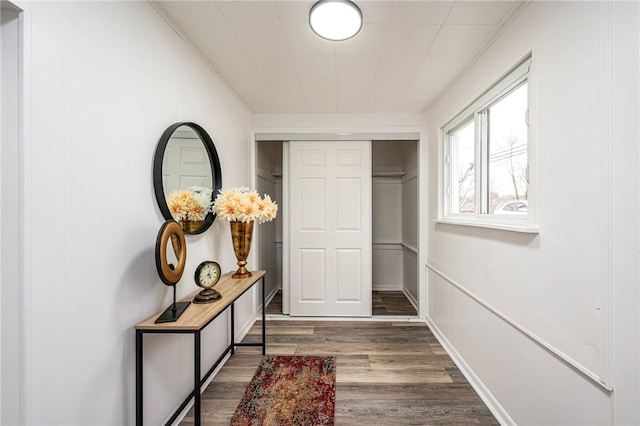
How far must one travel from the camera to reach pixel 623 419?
1.03 m

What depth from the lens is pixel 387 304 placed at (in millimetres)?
4043

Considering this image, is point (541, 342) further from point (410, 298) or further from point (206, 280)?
point (410, 298)

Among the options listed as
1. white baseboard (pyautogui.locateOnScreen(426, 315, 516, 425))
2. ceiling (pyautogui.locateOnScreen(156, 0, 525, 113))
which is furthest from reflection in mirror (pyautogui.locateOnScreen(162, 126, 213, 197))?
white baseboard (pyautogui.locateOnScreen(426, 315, 516, 425))

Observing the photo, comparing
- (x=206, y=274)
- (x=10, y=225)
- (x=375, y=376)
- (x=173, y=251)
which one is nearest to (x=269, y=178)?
(x=206, y=274)

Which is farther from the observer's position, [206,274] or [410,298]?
[410,298]

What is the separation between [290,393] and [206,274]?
1052 millimetres

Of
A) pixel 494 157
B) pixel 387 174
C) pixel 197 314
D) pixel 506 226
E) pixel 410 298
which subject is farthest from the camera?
pixel 387 174

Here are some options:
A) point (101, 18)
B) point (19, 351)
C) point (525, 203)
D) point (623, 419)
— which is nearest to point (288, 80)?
point (101, 18)

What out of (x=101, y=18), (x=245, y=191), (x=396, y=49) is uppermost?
(x=396, y=49)

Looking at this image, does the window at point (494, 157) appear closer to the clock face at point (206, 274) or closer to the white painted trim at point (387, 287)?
the clock face at point (206, 274)

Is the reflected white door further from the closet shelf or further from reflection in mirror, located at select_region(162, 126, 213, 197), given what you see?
the closet shelf

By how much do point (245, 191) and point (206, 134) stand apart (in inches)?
19.5

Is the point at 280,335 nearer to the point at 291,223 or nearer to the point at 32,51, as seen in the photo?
the point at 291,223

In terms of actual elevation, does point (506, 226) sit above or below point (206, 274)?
above
